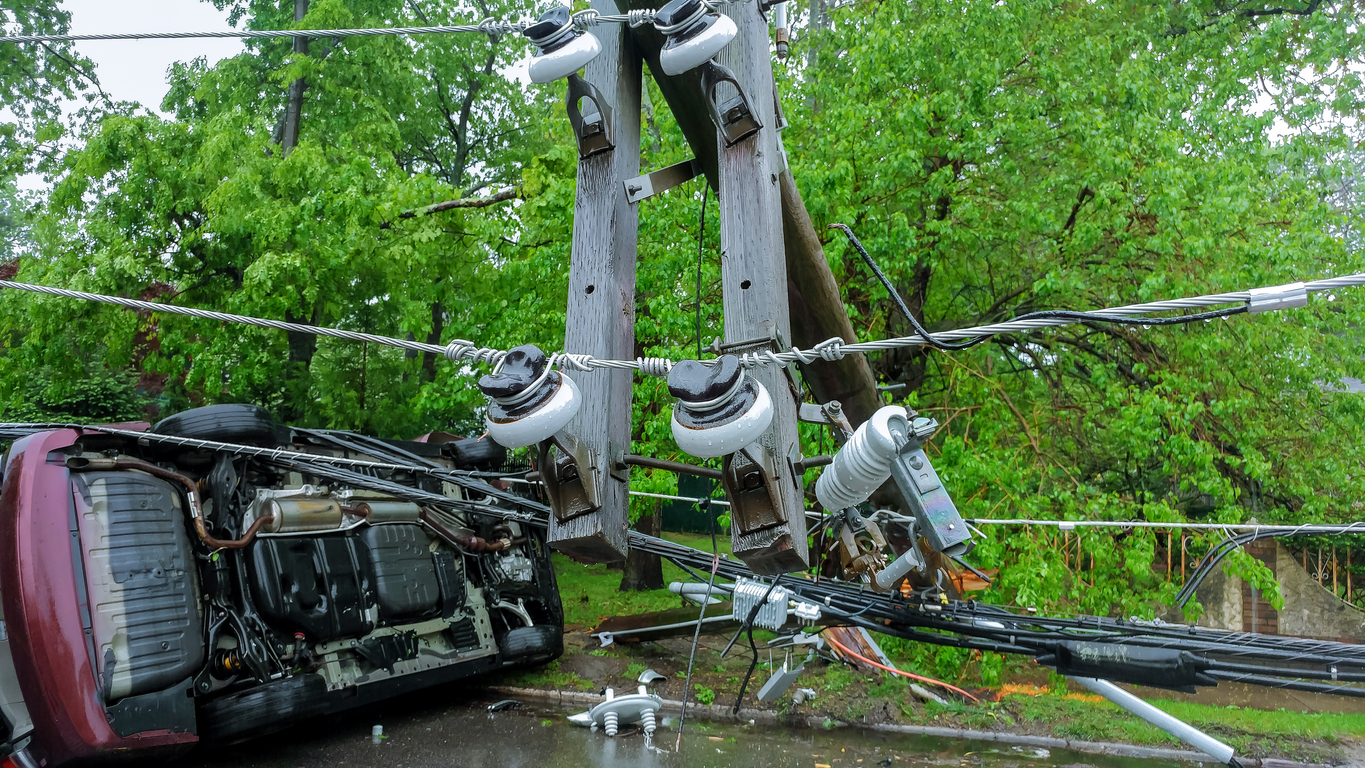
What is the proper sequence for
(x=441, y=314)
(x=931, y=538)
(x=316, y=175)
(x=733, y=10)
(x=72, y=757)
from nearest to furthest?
(x=931, y=538) < (x=733, y=10) < (x=72, y=757) < (x=316, y=175) < (x=441, y=314)

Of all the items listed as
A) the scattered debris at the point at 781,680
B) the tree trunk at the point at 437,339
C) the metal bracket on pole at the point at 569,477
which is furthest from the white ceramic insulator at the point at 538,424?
the tree trunk at the point at 437,339

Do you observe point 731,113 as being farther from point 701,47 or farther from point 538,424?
point 538,424

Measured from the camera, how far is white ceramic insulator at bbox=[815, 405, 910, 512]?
3035 mm

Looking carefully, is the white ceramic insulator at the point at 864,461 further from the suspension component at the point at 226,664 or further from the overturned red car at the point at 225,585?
the suspension component at the point at 226,664

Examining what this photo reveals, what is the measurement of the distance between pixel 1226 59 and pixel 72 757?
1205cm

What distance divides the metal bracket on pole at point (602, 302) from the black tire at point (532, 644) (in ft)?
14.1

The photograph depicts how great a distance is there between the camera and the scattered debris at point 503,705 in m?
6.76

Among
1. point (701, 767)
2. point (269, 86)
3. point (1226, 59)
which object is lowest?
point (701, 767)

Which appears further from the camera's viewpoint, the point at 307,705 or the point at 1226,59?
the point at 1226,59

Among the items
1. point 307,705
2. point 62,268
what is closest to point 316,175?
point 62,268

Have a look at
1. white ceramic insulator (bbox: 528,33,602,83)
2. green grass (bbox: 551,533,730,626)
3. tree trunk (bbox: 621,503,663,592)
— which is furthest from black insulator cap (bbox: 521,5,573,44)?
tree trunk (bbox: 621,503,663,592)

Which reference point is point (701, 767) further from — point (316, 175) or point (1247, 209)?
point (316, 175)

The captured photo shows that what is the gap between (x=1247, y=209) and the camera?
7930 millimetres

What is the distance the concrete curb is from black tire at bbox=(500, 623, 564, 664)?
0.31 meters
